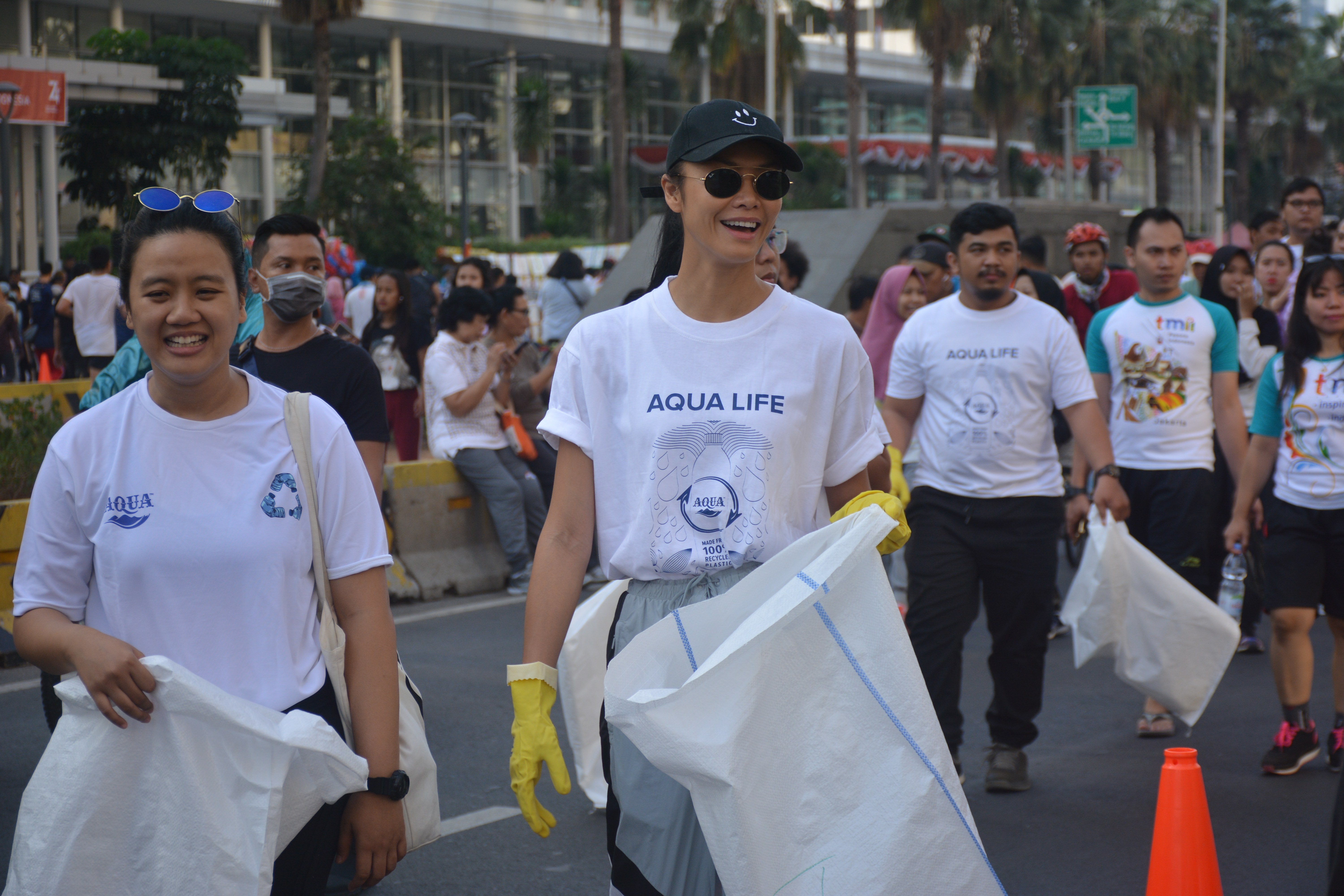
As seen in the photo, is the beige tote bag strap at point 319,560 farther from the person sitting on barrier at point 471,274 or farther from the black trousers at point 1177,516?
the person sitting on barrier at point 471,274

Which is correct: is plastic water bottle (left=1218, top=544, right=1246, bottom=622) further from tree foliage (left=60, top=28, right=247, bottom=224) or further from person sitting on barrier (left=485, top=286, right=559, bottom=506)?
tree foliage (left=60, top=28, right=247, bottom=224)

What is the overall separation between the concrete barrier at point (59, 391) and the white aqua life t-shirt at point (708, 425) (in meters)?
8.97

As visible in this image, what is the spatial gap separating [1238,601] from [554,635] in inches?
193

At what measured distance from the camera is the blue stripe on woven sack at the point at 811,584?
236 cm

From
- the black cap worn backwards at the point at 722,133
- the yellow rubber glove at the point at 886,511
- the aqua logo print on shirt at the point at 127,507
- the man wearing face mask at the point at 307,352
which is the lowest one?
the yellow rubber glove at the point at 886,511

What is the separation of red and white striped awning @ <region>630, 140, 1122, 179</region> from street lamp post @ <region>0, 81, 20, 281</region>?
31884mm

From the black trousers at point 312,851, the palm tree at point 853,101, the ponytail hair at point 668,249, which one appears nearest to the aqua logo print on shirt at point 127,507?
the black trousers at point 312,851

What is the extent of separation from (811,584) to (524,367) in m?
7.18

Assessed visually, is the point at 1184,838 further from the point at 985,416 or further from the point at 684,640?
the point at 985,416

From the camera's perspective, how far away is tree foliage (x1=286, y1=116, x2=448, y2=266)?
34.8 m

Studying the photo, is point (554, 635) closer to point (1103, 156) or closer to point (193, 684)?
point (193, 684)

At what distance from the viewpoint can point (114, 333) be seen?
13.8 metres

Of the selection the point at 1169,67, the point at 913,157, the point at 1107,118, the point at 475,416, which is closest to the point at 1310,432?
the point at 475,416

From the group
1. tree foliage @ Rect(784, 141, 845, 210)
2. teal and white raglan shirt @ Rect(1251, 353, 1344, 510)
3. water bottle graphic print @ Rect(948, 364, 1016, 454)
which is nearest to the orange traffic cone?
water bottle graphic print @ Rect(948, 364, 1016, 454)
